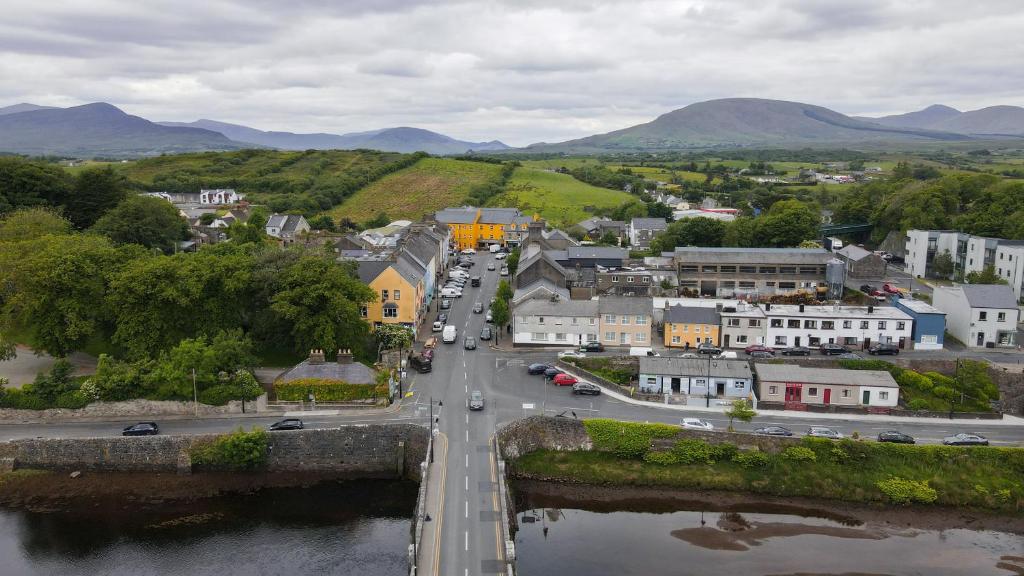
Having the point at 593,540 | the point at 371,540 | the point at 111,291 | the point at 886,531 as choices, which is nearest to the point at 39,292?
the point at 111,291

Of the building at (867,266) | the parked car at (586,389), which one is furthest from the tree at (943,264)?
the parked car at (586,389)

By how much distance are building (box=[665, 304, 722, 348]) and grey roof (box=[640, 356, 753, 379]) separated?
5.69 meters

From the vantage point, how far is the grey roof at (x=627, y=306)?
53.2 metres

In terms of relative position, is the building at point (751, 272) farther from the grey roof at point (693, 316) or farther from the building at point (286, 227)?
the building at point (286, 227)

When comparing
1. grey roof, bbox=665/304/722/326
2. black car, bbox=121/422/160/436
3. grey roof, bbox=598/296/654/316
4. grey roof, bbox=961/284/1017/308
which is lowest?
black car, bbox=121/422/160/436

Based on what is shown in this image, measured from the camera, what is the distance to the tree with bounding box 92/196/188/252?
232 feet

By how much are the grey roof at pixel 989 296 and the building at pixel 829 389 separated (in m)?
13.7

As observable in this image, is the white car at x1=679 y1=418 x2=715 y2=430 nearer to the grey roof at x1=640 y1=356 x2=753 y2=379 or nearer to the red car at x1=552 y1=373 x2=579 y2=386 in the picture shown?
the grey roof at x1=640 y1=356 x2=753 y2=379

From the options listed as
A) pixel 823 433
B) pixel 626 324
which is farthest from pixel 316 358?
pixel 823 433

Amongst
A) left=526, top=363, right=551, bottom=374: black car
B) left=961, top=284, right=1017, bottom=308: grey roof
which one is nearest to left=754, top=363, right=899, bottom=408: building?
left=961, top=284, right=1017, bottom=308: grey roof

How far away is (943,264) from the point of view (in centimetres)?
7294

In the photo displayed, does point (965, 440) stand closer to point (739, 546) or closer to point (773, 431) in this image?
point (773, 431)

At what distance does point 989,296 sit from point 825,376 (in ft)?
60.8

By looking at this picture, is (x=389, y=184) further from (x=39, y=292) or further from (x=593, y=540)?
(x=593, y=540)
